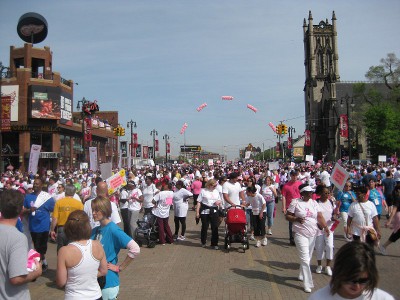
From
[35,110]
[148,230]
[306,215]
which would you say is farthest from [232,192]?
[35,110]

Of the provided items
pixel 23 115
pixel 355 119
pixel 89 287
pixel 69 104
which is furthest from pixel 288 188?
pixel 355 119

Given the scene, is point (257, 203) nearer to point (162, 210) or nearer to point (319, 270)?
point (162, 210)

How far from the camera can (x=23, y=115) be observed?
45562 millimetres

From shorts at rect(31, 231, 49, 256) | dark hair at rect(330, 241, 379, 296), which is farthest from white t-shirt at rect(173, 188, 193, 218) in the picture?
dark hair at rect(330, 241, 379, 296)

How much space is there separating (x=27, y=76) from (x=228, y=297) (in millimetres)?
45093

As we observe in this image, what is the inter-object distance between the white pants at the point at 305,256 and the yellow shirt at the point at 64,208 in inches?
170

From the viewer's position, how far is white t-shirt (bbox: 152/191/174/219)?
11328 mm

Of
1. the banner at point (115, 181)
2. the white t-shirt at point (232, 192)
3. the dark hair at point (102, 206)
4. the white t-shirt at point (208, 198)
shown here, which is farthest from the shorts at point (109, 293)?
the white t-shirt at point (232, 192)

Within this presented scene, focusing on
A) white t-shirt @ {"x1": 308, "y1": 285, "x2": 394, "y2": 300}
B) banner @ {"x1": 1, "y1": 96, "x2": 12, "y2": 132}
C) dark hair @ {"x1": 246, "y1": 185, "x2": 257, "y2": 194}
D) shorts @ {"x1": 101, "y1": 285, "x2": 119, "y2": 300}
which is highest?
banner @ {"x1": 1, "y1": 96, "x2": 12, "y2": 132}

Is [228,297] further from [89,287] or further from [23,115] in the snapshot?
[23,115]

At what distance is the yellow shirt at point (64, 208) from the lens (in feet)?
26.2

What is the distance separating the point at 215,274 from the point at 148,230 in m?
3.57

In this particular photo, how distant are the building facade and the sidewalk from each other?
114 ft

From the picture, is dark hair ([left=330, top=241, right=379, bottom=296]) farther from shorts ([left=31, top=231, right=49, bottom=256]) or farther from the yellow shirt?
shorts ([left=31, top=231, right=49, bottom=256])
